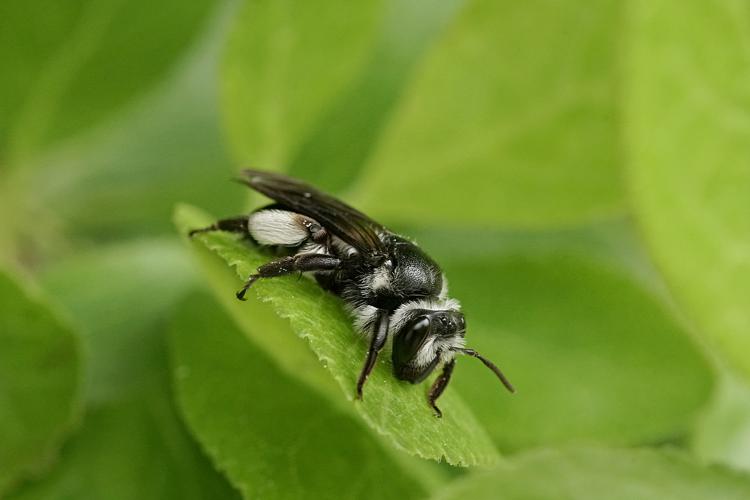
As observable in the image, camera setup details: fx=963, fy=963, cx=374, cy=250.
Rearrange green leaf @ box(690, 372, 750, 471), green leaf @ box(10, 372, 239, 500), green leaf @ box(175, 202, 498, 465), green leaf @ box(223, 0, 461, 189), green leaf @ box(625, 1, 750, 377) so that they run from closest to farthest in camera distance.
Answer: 1. green leaf @ box(175, 202, 498, 465)
2. green leaf @ box(625, 1, 750, 377)
3. green leaf @ box(10, 372, 239, 500)
4. green leaf @ box(223, 0, 461, 189)
5. green leaf @ box(690, 372, 750, 471)

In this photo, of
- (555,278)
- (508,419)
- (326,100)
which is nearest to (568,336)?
(555,278)

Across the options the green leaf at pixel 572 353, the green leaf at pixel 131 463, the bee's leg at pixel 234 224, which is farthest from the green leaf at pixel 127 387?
the green leaf at pixel 572 353

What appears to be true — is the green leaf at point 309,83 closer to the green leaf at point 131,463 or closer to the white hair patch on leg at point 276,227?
the white hair patch on leg at point 276,227

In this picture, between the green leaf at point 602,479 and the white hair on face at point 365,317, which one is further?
the white hair on face at point 365,317

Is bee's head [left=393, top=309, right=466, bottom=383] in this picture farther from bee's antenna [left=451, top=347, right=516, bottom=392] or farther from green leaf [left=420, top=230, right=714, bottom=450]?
green leaf [left=420, top=230, right=714, bottom=450]

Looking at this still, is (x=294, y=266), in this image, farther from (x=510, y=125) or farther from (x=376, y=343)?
(x=510, y=125)

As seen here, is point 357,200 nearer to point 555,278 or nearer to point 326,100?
point 326,100

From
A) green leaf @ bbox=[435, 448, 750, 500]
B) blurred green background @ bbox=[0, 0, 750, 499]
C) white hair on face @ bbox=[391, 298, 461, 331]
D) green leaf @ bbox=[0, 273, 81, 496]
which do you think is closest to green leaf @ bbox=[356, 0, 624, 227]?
A: blurred green background @ bbox=[0, 0, 750, 499]
